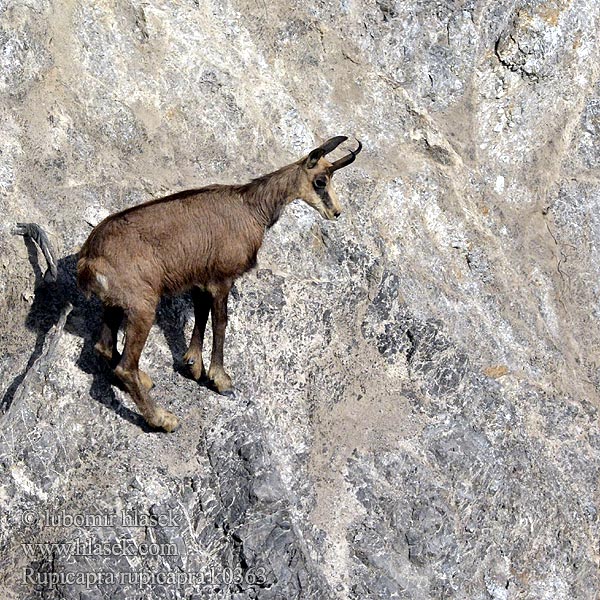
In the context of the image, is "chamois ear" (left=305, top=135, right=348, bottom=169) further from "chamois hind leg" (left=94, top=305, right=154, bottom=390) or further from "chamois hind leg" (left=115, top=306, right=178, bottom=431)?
"chamois hind leg" (left=94, top=305, right=154, bottom=390)

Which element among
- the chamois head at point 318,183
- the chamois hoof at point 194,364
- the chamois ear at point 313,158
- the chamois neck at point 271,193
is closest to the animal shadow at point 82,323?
the chamois hoof at point 194,364

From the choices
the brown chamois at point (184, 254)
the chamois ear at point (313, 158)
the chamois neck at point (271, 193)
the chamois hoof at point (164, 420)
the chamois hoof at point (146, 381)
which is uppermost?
the chamois ear at point (313, 158)

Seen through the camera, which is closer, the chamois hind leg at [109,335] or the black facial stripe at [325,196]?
the chamois hind leg at [109,335]

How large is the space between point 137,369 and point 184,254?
65.5 inches

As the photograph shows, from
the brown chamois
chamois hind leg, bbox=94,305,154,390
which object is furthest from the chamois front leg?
chamois hind leg, bbox=94,305,154,390

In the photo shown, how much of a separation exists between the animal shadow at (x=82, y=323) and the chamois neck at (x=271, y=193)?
6.84 feet

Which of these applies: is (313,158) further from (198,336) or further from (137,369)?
(137,369)

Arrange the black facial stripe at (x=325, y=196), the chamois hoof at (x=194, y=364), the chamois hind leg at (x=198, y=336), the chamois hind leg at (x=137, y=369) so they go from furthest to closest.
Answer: the chamois hoof at (x=194, y=364)
the black facial stripe at (x=325, y=196)
the chamois hind leg at (x=198, y=336)
the chamois hind leg at (x=137, y=369)

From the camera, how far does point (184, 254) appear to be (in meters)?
11.4

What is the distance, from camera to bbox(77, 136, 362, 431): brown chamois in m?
10.9

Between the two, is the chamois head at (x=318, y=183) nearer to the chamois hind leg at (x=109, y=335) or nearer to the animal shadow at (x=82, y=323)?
the animal shadow at (x=82, y=323)

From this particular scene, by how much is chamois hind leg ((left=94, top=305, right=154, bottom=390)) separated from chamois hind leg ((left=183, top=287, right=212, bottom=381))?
1.15 metres

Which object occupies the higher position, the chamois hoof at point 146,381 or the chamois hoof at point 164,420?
→ the chamois hoof at point 146,381

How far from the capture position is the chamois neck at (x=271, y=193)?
11984mm
